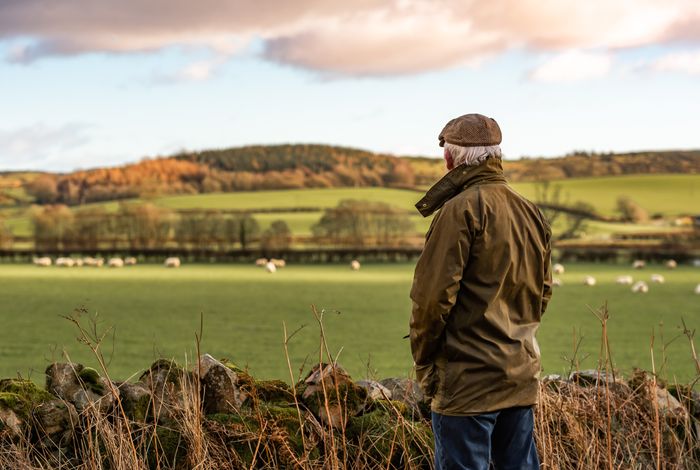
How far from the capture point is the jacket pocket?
361cm

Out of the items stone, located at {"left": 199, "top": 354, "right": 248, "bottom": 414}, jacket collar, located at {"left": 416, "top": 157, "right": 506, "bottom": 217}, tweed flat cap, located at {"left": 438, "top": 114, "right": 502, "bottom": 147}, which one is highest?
tweed flat cap, located at {"left": 438, "top": 114, "right": 502, "bottom": 147}

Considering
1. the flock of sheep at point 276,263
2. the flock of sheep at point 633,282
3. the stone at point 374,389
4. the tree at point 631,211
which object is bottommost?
the flock of sheep at point 276,263

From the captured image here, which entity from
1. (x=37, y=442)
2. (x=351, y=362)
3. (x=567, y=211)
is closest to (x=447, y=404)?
(x=37, y=442)

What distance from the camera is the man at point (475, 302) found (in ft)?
11.5

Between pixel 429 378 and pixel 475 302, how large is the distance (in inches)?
14.3

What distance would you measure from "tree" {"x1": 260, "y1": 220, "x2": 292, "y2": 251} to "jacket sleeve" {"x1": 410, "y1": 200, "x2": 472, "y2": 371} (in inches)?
2391

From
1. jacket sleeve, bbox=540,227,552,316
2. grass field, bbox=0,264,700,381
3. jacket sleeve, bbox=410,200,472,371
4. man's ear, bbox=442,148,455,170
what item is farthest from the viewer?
grass field, bbox=0,264,700,381

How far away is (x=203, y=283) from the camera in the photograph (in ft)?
114

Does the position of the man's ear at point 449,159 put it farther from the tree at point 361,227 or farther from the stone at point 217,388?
the tree at point 361,227

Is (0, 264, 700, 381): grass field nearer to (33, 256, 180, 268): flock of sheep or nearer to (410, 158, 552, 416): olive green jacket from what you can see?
(410, 158, 552, 416): olive green jacket

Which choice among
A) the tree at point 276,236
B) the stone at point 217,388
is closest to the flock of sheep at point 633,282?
the stone at point 217,388

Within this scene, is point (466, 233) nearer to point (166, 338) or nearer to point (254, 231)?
point (166, 338)

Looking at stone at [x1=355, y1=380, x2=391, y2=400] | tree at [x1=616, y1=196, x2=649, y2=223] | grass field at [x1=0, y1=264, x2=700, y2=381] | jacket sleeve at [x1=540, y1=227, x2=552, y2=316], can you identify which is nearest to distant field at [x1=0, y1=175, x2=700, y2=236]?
tree at [x1=616, y1=196, x2=649, y2=223]

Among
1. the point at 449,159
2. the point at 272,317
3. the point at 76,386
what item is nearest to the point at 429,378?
the point at 449,159
